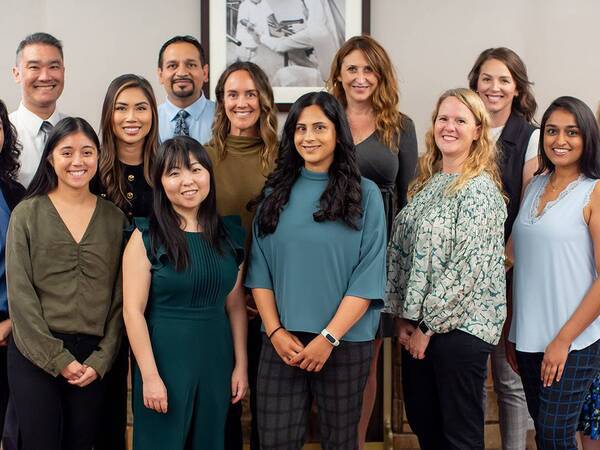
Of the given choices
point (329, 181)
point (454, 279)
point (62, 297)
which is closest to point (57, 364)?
point (62, 297)

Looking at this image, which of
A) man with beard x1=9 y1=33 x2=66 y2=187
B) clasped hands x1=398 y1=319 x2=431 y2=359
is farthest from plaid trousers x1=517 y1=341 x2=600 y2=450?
man with beard x1=9 y1=33 x2=66 y2=187

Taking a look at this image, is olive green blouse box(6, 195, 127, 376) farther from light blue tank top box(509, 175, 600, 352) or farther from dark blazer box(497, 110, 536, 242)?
dark blazer box(497, 110, 536, 242)

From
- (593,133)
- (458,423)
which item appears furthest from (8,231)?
(593,133)

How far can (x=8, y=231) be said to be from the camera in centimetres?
208

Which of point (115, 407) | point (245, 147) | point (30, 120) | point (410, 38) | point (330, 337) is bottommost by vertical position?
point (115, 407)

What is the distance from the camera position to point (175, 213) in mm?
2098

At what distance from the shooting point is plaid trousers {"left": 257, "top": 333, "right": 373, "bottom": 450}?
6.73ft

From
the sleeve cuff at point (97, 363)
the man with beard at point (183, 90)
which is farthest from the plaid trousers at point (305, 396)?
the man with beard at point (183, 90)

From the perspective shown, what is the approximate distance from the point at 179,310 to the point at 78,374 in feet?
1.09

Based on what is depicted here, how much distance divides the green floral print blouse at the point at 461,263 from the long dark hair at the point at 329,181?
0.80 feet

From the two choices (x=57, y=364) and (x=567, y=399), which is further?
(x=567, y=399)

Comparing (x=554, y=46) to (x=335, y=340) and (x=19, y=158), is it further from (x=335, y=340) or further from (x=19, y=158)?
(x=19, y=158)

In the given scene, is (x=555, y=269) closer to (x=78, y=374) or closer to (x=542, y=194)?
(x=542, y=194)

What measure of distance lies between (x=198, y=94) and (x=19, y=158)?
76 cm
